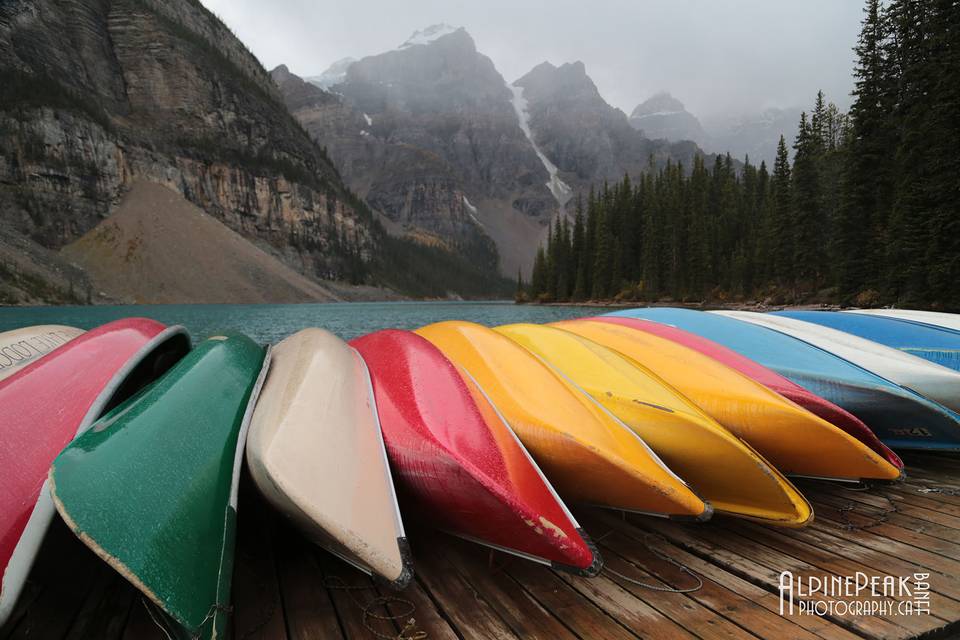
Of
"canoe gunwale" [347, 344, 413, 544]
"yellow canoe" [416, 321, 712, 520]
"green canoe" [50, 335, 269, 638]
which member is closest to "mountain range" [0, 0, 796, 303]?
"canoe gunwale" [347, 344, 413, 544]

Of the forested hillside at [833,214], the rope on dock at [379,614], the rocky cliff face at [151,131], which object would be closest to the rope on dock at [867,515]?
the rope on dock at [379,614]

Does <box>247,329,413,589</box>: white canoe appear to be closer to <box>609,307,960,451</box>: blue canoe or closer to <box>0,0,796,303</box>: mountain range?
<box>609,307,960,451</box>: blue canoe

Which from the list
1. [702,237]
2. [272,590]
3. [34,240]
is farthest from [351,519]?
[34,240]

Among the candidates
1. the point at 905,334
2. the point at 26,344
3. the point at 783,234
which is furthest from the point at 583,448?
the point at 783,234

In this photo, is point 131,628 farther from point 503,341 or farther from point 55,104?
point 55,104

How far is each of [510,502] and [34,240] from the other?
265 feet

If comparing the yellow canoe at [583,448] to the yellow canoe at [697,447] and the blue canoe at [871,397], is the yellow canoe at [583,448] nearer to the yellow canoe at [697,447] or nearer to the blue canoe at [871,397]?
the yellow canoe at [697,447]

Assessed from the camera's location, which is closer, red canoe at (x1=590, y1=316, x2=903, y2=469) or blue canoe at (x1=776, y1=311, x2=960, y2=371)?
red canoe at (x1=590, y1=316, x2=903, y2=469)

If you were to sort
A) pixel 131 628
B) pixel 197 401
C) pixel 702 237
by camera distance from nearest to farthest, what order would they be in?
pixel 131 628 → pixel 197 401 → pixel 702 237

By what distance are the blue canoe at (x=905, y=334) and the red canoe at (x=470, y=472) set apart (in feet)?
15.5

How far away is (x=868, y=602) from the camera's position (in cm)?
195

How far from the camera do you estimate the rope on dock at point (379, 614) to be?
1.77m

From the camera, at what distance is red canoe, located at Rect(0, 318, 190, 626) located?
154cm

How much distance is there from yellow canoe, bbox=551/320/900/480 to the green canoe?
2.73 metres
